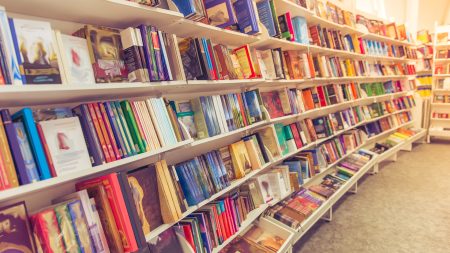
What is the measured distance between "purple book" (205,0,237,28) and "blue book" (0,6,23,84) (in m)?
1.25

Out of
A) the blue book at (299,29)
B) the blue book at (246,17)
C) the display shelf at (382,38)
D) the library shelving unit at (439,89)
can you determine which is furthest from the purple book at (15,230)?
the library shelving unit at (439,89)

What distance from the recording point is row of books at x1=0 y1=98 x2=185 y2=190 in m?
0.97

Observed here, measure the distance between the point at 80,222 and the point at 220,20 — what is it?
58.7 inches

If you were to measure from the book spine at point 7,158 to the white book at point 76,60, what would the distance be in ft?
0.94

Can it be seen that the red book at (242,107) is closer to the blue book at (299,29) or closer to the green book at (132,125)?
the green book at (132,125)

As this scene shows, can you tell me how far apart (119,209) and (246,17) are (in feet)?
5.32

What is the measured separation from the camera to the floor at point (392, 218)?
2496mm

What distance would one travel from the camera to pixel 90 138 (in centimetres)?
120

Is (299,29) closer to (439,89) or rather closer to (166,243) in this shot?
(166,243)

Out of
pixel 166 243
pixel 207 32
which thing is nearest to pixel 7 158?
pixel 166 243

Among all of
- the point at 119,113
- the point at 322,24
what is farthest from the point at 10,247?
the point at 322,24

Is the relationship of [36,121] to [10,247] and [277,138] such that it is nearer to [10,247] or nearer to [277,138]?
[10,247]

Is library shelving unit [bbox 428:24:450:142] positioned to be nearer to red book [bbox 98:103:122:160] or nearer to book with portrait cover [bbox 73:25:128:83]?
book with portrait cover [bbox 73:25:128:83]

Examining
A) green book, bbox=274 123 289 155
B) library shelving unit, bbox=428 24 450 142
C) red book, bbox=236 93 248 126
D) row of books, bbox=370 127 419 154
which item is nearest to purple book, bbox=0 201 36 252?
red book, bbox=236 93 248 126
